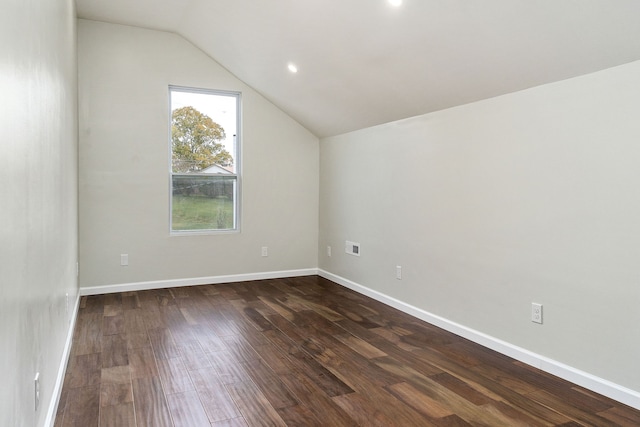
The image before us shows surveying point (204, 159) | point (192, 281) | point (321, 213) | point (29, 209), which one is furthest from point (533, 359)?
point (204, 159)

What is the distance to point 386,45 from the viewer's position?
3.24 meters

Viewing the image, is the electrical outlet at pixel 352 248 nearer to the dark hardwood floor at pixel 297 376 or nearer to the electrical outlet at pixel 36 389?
the dark hardwood floor at pixel 297 376

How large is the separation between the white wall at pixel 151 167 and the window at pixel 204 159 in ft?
0.38

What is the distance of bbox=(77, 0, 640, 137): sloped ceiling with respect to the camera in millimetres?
2350

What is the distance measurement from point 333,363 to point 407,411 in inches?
28.3

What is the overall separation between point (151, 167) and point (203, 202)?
715 millimetres

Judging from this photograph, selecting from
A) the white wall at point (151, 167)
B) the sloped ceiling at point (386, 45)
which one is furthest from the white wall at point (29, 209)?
the white wall at point (151, 167)

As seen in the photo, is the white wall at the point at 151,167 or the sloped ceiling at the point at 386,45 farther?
the white wall at the point at 151,167

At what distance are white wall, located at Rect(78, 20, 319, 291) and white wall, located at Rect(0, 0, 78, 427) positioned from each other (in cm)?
226

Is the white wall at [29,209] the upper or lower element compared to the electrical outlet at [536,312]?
upper

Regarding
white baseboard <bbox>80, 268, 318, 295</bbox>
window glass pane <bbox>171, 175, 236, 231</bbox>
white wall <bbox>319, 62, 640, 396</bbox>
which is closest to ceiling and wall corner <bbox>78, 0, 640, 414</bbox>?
white wall <bbox>319, 62, 640, 396</bbox>

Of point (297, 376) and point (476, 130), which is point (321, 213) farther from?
point (297, 376)

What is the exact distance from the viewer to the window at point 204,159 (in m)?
5.08

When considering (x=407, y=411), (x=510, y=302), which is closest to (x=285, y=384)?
(x=407, y=411)
